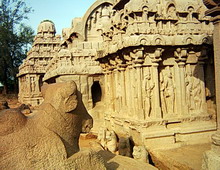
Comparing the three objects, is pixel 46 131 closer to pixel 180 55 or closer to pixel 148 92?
pixel 148 92

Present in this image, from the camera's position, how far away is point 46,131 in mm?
3475

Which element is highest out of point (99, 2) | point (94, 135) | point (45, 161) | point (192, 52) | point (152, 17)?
point (99, 2)

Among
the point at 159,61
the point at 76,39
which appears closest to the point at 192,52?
the point at 159,61

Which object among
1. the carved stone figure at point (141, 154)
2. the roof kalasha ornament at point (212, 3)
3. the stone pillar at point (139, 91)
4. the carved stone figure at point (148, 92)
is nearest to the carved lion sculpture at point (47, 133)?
the carved stone figure at point (141, 154)

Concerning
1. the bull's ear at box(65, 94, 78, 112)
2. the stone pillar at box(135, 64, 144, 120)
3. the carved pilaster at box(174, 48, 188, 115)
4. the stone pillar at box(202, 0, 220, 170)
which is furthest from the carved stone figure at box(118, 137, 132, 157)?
the bull's ear at box(65, 94, 78, 112)

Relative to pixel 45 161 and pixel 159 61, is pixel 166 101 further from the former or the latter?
pixel 45 161

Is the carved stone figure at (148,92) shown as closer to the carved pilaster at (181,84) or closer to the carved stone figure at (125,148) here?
the carved pilaster at (181,84)

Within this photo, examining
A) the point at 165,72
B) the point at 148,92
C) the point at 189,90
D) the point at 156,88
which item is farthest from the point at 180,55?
the point at 148,92

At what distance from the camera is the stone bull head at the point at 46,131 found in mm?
3199

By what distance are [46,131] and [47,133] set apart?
1.4 inches

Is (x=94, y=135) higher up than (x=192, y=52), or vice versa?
(x=192, y=52)

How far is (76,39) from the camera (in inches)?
666

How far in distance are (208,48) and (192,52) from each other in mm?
584

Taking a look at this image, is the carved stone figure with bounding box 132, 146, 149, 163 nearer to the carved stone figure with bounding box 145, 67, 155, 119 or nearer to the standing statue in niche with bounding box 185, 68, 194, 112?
the carved stone figure with bounding box 145, 67, 155, 119
